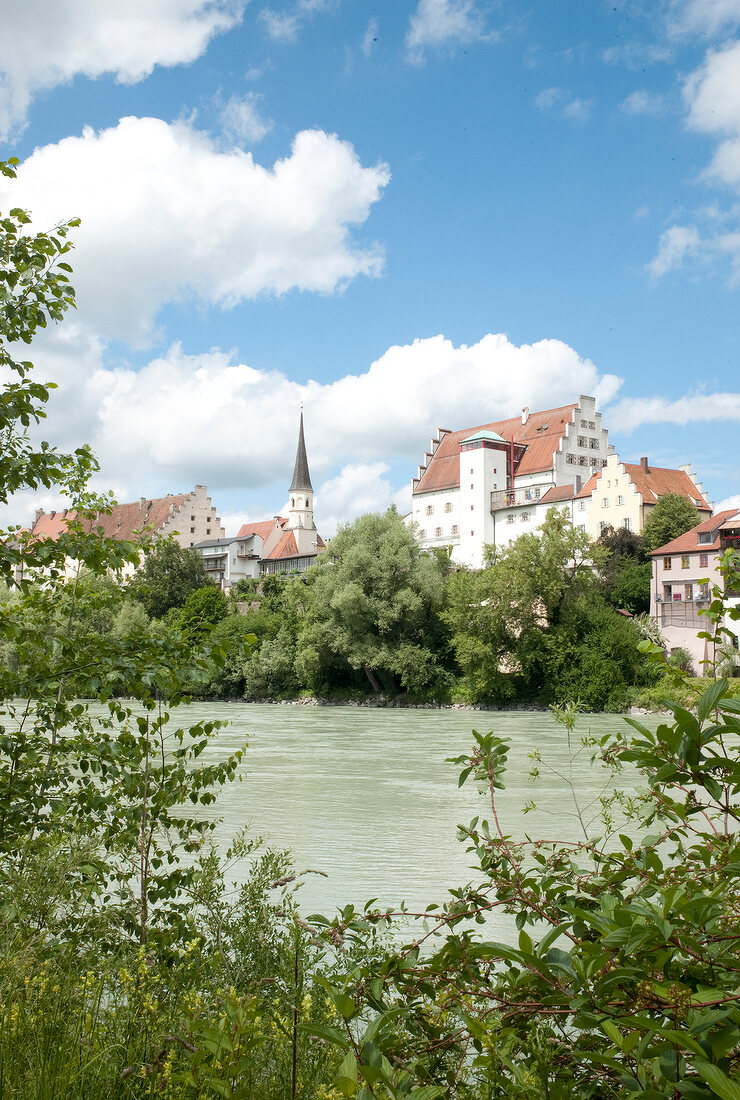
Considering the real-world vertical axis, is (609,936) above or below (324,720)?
above

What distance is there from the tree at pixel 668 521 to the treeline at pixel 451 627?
85.7 inches

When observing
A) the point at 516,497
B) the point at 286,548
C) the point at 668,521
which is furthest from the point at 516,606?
the point at 286,548

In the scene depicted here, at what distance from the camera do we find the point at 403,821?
1190cm

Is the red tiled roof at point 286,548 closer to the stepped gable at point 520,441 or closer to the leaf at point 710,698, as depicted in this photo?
the stepped gable at point 520,441

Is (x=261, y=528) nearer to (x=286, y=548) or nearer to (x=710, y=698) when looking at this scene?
(x=286, y=548)

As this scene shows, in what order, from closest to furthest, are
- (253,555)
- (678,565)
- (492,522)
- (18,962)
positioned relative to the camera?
1. (18,962)
2. (678,565)
3. (492,522)
4. (253,555)

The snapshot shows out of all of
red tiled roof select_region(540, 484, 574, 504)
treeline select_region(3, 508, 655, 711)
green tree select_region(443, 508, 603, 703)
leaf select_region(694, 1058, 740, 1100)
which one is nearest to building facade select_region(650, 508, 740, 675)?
treeline select_region(3, 508, 655, 711)

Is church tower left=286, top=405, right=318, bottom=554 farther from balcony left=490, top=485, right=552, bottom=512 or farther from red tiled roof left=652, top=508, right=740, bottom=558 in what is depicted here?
red tiled roof left=652, top=508, right=740, bottom=558

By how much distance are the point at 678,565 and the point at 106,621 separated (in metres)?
30.7

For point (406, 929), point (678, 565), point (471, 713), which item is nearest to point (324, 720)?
point (471, 713)

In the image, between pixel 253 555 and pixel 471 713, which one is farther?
pixel 253 555

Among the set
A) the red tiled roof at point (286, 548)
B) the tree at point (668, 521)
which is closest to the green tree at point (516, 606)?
the tree at point (668, 521)

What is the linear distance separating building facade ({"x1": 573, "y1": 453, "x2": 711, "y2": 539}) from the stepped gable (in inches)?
220

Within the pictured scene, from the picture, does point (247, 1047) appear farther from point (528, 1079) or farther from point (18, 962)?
point (18, 962)
